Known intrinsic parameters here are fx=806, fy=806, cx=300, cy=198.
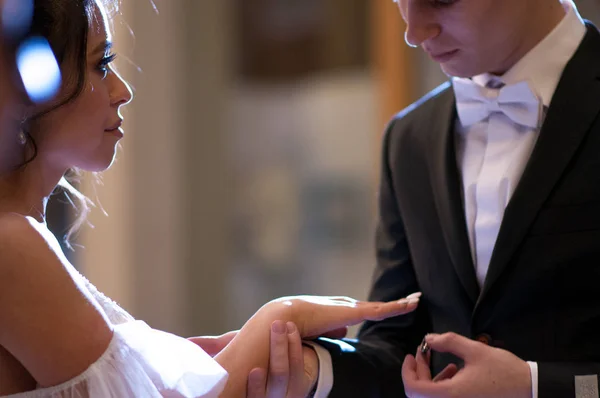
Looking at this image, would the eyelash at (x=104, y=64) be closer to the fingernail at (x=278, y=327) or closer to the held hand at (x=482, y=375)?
the fingernail at (x=278, y=327)

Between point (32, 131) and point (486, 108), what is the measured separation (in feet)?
2.04

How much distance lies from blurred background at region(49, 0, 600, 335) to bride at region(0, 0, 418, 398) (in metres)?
1.85

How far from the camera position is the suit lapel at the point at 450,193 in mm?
1124

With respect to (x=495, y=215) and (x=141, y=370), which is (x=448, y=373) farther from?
(x=141, y=370)

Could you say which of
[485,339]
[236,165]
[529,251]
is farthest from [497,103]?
[236,165]

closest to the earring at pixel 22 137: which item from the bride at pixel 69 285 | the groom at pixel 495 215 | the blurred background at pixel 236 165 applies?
the bride at pixel 69 285

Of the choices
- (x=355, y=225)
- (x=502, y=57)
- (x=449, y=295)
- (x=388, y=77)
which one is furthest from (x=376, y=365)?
(x=355, y=225)

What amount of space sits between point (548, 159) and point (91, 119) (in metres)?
0.59

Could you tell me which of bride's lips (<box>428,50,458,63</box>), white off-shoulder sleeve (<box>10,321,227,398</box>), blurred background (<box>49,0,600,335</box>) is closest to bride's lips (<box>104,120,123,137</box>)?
white off-shoulder sleeve (<box>10,321,227,398</box>)

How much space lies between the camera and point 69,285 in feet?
2.90

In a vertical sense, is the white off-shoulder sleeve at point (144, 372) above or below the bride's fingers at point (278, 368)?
above

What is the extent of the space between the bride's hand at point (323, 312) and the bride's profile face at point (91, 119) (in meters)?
0.34

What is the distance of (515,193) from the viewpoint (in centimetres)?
107

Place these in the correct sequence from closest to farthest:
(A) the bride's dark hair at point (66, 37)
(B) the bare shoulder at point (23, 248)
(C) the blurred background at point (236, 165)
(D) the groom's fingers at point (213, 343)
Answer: (B) the bare shoulder at point (23, 248) → (A) the bride's dark hair at point (66, 37) → (D) the groom's fingers at point (213, 343) → (C) the blurred background at point (236, 165)
